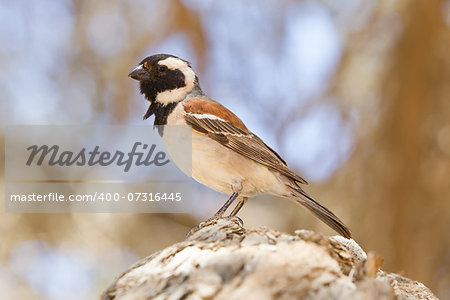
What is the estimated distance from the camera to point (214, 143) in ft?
11.3

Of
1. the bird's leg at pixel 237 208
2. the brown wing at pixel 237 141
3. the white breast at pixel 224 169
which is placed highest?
the brown wing at pixel 237 141

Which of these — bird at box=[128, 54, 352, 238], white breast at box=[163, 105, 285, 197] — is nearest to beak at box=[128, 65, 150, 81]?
bird at box=[128, 54, 352, 238]

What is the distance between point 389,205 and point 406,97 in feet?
3.95

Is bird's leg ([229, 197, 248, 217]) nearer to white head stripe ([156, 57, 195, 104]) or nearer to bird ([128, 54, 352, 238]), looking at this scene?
bird ([128, 54, 352, 238])

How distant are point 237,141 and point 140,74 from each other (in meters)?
0.68

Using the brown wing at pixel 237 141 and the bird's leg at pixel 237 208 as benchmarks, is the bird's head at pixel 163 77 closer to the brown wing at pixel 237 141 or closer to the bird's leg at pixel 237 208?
the brown wing at pixel 237 141

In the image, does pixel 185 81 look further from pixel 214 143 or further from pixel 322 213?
pixel 322 213

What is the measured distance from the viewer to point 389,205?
20.4ft

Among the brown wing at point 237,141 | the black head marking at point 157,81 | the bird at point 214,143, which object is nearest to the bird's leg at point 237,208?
the bird at point 214,143

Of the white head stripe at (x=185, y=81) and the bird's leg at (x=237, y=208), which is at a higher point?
the white head stripe at (x=185, y=81)

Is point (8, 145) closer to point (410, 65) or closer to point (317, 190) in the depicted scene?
point (317, 190)

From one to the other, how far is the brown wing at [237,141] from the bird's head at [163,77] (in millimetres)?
203

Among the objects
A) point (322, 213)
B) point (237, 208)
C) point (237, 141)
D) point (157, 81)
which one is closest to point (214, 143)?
point (237, 141)

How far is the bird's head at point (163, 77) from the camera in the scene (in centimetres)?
351
